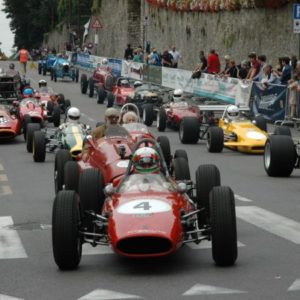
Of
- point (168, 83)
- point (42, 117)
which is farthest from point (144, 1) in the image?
point (42, 117)

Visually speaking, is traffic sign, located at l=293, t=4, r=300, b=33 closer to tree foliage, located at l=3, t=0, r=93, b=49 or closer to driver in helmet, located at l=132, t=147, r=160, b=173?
driver in helmet, located at l=132, t=147, r=160, b=173

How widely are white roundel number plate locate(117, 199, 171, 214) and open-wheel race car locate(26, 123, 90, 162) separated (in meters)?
9.31

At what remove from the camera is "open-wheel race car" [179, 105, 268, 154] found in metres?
24.2

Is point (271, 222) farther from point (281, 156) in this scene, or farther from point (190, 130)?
point (190, 130)

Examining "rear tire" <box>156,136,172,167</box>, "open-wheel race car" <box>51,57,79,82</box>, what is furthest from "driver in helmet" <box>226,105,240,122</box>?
"open-wheel race car" <box>51,57,79,82</box>

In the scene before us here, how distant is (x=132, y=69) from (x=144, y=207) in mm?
43970

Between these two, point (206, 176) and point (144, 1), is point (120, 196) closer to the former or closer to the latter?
point (206, 176)

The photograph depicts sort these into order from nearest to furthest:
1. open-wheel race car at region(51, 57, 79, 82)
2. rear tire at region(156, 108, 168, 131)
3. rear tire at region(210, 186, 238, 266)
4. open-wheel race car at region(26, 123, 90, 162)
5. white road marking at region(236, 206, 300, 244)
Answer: rear tire at region(210, 186, 238, 266)
white road marking at region(236, 206, 300, 244)
open-wheel race car at region(26, 123, 90, 162)
rear tire at region(156, 108, 168, 131)
open-wheel race car at region(51, 57, 79, 82)

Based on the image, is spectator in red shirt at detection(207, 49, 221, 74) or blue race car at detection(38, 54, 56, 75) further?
blue race car at detection(38, 54, 56, 75)

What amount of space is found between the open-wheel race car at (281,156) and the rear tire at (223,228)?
8.48 metres

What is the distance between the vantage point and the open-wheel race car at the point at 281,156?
62.3 feet

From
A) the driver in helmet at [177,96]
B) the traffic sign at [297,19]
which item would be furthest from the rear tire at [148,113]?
the traffic sign at [297,19]

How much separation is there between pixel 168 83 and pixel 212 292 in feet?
119

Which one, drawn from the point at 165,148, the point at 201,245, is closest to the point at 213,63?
the point at 165,148
